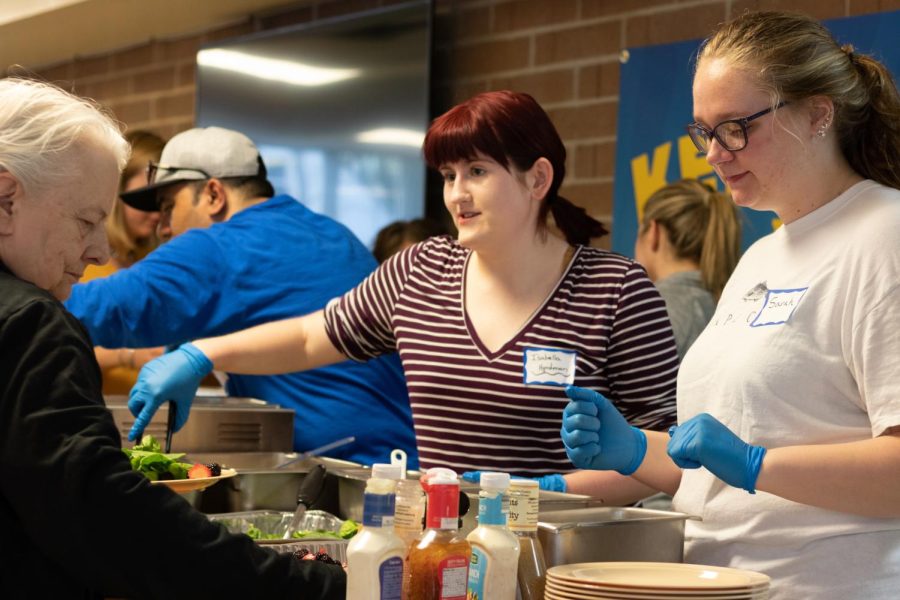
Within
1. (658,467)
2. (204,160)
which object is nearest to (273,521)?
(658,467)

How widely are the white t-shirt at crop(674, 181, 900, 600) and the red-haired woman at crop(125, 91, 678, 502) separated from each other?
1.33ft

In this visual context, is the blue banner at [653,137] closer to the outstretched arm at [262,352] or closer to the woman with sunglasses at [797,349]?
the outstretched arm at [262,352]

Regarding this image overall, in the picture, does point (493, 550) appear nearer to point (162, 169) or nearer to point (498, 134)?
point (498, 134)

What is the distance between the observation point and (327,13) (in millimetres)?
4434

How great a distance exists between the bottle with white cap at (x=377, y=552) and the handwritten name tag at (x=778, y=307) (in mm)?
538

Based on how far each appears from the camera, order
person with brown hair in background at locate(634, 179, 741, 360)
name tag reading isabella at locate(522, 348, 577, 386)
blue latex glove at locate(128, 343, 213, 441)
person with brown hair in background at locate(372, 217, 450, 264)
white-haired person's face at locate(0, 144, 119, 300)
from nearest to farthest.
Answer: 1. white-haired person's face at locate(0, 144, 119, 300)
2. name tag reading isabella at locate(522, 348, 577, 386)
3. blue latex glove at locate(128, 343, 213, 441)
4. person with brown hair in background at locate(634, 179, 741, 360)
5. person with brown hair in background at locate(372, 217, 450, 264)

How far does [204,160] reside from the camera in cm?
270

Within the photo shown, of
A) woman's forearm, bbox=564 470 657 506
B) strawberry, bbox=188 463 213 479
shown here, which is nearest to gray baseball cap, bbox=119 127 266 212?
strawberry, bbox=188 463 213 479

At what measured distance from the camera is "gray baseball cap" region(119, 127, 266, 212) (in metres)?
2.70

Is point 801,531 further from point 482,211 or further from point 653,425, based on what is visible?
point 482,211

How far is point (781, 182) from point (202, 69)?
12.1 feet

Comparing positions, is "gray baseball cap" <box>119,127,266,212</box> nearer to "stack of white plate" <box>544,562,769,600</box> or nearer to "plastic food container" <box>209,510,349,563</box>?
"plastic food container" <box>209,510,349,563</box>

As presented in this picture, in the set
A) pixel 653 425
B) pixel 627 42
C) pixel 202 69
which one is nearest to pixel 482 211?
pixel 653 425

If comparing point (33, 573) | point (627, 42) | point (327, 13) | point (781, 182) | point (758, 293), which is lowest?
point (33, 573)
